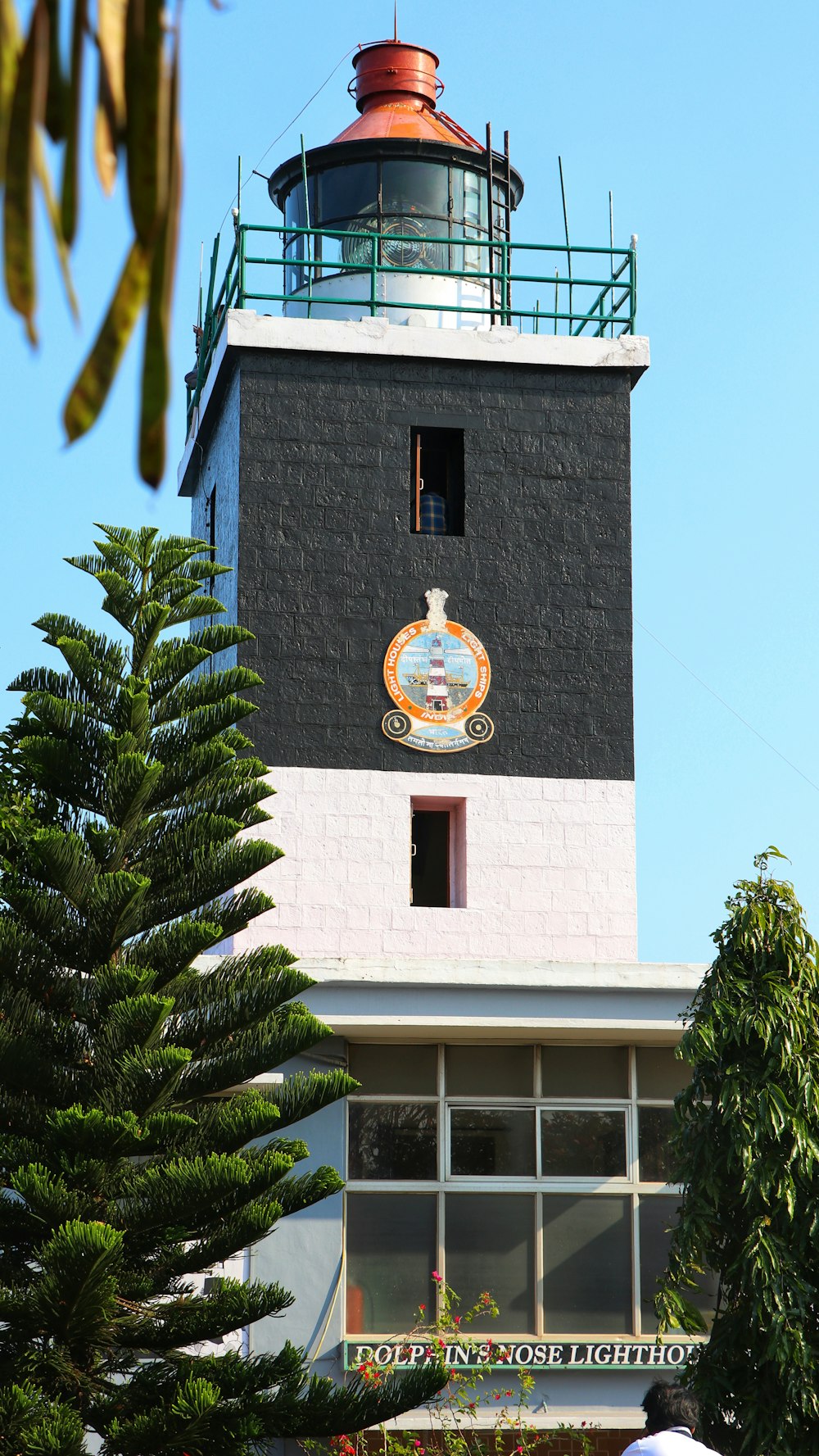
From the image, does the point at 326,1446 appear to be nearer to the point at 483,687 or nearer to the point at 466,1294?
the point at 466,1294

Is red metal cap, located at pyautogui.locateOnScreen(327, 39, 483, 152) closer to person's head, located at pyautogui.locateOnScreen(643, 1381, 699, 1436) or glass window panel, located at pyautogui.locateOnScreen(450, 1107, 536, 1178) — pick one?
glass window panel, located at pyautogui.locateOnScreen(450, 1107, 536, 1178)

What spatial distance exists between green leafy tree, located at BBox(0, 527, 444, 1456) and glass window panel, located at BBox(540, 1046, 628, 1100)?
2295mm

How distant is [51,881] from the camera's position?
932 cm

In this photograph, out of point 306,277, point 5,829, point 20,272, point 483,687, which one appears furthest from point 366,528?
point 20,272

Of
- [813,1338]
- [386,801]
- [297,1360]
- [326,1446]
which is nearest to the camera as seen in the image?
[813,1338]

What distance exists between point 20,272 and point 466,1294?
10609mm

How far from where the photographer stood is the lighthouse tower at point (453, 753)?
1159 cm

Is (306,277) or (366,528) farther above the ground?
(306,277)

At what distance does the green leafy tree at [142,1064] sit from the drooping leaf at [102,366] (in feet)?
22.9

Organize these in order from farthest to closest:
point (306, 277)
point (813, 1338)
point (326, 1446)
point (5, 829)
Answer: point (306, 277), point (326, 1446), point (5, 829), point (813, 1338)

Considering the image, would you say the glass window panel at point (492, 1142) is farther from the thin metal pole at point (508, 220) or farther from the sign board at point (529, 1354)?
the thin metal pole at point (508, 220)

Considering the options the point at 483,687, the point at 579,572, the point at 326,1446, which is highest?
the point at 579,572

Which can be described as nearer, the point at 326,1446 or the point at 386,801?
the point at 326,1446

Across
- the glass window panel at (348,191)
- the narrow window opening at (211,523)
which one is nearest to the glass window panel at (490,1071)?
the narrow window opening at (211,523)
